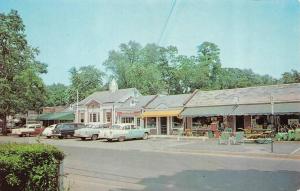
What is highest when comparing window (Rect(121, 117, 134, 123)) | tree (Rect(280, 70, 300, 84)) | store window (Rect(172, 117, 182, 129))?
tree (Rect(280, 70, 300, 84))

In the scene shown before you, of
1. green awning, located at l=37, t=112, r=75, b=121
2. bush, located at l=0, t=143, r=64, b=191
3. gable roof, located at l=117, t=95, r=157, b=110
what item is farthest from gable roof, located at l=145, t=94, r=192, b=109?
bush, located at l=0, t=143, r=64, b=191

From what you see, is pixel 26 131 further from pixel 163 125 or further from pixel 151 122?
pixel 163 125

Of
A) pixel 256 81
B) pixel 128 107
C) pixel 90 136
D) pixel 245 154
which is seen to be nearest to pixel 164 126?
pixel 128 107

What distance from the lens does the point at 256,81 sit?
75.9 metres

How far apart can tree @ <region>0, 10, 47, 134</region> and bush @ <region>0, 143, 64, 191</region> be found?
98.6ft

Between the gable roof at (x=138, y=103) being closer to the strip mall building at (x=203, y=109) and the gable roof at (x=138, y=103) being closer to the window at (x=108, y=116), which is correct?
the strip mall building at (x=203, y=109)

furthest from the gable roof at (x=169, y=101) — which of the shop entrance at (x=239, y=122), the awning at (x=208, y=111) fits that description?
the shop entrance at (x=239, y=122)

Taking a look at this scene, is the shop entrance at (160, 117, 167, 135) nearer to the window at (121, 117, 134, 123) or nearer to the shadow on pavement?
the window at (121, 117, 134, 123)

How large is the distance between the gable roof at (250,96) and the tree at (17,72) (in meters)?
20.9

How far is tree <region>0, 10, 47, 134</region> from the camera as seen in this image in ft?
124

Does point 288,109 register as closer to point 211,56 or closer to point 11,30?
point 11,30

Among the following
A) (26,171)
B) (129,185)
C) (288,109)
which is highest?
(288,109)

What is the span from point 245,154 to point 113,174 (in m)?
8.21

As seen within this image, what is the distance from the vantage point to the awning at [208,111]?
29.4 metres
